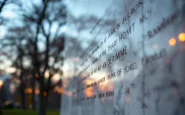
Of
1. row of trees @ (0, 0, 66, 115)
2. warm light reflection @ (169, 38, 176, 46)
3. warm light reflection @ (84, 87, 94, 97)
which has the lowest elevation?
warm light reflection @ (84, 87, 94, 97)

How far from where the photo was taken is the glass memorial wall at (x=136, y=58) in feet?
9.71

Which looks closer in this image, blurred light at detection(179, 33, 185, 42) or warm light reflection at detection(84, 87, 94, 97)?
blurred light at detection(179, 33, 185, 42)

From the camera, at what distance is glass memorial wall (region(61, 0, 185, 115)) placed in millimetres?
2959

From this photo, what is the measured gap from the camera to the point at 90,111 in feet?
21.5

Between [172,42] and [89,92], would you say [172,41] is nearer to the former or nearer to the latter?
[172,42]

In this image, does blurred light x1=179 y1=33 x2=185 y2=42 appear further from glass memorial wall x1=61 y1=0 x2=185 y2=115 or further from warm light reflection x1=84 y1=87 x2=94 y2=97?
warm light reflection x1=84 y1=87 x2=94 y2=97

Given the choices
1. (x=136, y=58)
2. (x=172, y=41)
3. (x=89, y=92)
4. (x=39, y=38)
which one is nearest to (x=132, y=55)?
(x=136, y=58)

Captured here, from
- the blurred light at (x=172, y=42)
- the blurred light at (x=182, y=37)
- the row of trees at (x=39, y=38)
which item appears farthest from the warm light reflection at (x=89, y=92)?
the row of trees at (x=39, y=38)

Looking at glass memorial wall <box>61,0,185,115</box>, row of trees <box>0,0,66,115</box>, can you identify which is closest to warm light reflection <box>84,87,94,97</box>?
glass memorial wall <box>61,0,185,115</box>

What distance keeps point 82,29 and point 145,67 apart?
5.27m

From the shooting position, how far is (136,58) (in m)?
3.98

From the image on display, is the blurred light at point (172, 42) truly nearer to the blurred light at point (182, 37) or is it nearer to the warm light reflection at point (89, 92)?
the blurred light at point (182, 37)

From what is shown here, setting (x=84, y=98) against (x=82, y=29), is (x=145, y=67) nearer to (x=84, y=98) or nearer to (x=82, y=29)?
(x=84, y=98)

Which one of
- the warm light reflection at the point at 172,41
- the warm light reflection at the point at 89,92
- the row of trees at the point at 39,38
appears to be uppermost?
the row of trees at the point at 39,38
